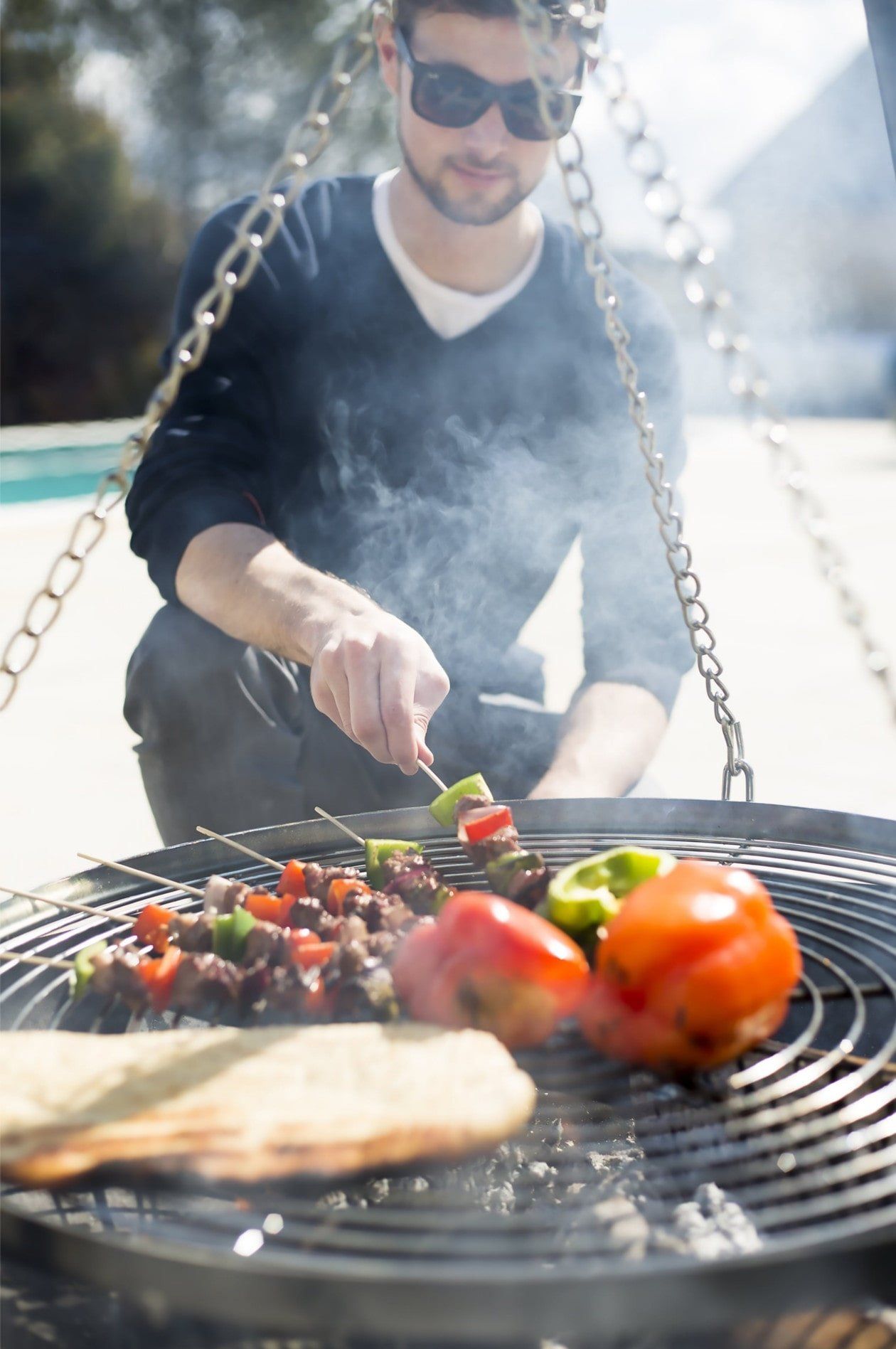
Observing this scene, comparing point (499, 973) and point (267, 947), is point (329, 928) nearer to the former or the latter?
point (267, 947)

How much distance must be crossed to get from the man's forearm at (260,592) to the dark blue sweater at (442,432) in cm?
49

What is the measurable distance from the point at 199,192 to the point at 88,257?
5.36 m

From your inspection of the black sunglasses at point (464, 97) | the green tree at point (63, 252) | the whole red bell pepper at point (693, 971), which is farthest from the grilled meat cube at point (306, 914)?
the green tree at point (63, 252)

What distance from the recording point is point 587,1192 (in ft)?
5.57

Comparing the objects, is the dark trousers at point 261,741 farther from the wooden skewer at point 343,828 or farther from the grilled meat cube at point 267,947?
the grilled meat cube at point 267,947

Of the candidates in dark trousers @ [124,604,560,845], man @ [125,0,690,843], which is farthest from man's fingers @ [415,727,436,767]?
dark trousers @ [124,604,560,845]

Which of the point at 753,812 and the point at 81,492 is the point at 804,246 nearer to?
the point at 81,492

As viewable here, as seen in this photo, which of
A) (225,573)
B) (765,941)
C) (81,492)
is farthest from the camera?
(81,492)

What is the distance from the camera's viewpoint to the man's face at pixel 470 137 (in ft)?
9.53

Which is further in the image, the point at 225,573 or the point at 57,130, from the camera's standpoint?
the point at 57,130

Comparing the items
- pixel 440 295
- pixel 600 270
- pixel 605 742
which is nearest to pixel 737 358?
pixel 600 270

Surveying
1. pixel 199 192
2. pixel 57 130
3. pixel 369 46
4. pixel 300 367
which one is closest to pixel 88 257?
pixel 57 130

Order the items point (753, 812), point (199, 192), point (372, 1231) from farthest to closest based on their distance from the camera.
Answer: point (199, 192) < point (753, 812) < point (372, 1231)

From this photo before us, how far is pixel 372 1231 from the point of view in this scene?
141 cm
